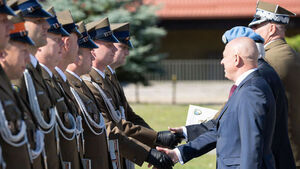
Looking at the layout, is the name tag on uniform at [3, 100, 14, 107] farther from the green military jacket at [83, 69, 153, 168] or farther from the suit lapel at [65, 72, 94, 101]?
the green military jacket at [83, 69, 153, 168]

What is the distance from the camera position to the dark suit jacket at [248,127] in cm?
383

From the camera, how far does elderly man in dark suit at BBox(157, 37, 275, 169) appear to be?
151 inches

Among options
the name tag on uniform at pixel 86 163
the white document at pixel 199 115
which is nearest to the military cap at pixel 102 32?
the white document at pixel 199 115

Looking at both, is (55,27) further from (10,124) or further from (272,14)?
(272,14)

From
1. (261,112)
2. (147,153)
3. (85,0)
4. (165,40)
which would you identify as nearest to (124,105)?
(147,153)

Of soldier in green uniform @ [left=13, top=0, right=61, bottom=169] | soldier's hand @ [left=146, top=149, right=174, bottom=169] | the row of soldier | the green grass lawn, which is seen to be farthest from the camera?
the green grass lawn

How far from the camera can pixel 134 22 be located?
19781mm

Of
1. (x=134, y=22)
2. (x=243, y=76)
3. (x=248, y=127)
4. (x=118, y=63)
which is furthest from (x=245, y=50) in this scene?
(x=134, y=22)

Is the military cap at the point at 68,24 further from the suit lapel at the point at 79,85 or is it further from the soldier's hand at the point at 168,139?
the soldier's hand at the point at 168,139

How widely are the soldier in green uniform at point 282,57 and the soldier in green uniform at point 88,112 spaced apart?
186 centimetres

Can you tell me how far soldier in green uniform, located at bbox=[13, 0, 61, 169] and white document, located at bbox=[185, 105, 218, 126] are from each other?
2.24 metres

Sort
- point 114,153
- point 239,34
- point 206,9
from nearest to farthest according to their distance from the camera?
point 239,34 → point 114,153 → point 206,9

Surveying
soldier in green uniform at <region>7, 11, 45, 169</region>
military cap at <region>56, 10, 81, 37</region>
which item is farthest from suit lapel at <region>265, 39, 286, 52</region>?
soldier in green uniform at <region>7, 11, 45, 169</region>

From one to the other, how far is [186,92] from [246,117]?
19.8 m
